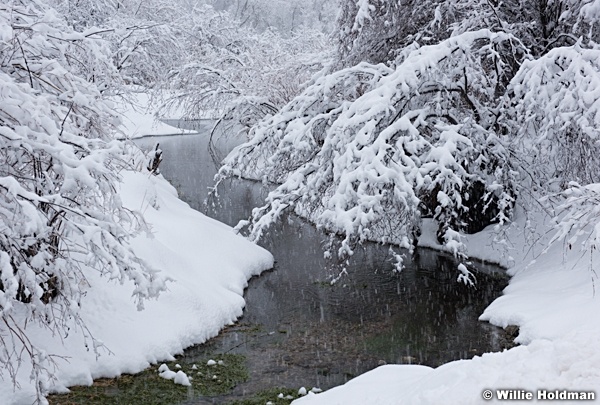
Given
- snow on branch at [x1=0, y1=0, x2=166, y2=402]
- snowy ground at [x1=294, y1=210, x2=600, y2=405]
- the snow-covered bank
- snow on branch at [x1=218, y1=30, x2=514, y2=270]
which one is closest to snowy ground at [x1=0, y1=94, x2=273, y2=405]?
the snow-covered bank

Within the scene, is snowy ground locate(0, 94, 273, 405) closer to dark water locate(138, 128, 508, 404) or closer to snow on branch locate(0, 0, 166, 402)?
dark water locate(138, 128, 508, 404)

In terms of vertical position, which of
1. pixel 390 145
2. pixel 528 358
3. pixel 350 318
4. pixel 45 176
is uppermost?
pixel 390 145

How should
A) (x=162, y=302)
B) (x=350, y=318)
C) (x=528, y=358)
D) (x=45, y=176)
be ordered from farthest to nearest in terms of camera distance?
(x=350, y=318) < (x=162, y=302) < (x=45, y=176) < (x=528, y=358)

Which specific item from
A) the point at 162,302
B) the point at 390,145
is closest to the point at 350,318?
the point at 390,145

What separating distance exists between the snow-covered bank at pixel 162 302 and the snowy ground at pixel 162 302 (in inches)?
0.5

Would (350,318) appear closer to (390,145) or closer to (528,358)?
(390,145)

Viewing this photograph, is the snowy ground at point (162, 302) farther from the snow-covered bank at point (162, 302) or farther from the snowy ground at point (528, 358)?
the snowy ground at point (528, 358)

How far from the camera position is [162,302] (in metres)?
9.63

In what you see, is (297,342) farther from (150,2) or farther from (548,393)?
(150,2)

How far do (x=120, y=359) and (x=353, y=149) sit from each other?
16.1ft

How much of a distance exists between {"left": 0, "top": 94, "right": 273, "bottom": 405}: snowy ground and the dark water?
1.25 feet

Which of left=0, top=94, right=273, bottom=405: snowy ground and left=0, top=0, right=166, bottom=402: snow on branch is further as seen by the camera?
left=0, top=94, right=273, bottom=405: snowy ground

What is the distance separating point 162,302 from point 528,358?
6321 millimetres

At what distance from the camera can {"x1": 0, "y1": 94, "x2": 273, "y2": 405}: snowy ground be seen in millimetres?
7789
